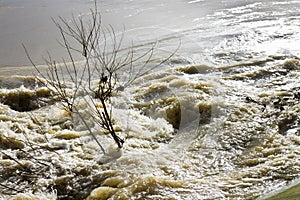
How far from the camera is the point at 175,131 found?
6.38m

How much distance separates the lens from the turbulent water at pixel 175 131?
16.1 feet

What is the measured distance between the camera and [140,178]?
4992mm

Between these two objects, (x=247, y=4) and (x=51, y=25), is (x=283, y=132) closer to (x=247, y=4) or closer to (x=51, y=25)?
(x=51, y=25)

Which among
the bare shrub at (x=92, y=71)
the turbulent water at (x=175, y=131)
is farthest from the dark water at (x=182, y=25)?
the bare shrub at (x=92, y=71)

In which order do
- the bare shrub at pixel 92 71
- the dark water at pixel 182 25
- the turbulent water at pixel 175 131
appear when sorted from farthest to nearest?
the dark water at pixel 182 25
the bare shrub at pixel 92 71
the turbulent water at pixel 175 131

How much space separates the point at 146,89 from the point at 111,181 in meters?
3.04

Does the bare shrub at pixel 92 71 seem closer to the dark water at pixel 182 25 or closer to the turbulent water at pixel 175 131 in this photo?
the turbulent water at pixel 175 131

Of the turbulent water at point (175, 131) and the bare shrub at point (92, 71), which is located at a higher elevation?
the bare shrub at point (92, 71)

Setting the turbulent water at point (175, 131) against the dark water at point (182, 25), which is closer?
the turbulent water at point (175, 131)

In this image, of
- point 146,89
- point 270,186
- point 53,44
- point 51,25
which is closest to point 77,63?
point 53,44

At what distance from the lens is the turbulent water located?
491cm

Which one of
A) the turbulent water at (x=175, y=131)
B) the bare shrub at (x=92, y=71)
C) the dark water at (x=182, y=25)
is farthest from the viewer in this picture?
the dark water at (x=182, y=25)

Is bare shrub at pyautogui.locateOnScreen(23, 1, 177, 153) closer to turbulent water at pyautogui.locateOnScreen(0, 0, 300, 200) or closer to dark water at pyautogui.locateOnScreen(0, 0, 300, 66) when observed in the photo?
turbulent water at pyautogui.locateOnScreen(0, 0, 300, 200)

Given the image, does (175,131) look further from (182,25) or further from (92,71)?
(182,25)
